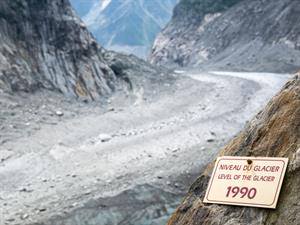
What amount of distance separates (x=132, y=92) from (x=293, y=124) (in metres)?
15.7

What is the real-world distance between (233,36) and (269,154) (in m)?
40.6

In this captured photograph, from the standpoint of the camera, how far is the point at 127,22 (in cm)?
8825

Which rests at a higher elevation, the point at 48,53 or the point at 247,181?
the point at 48,53

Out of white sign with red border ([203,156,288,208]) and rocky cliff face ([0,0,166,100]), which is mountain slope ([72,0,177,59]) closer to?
rocky cliff face ([0,0,166,100])

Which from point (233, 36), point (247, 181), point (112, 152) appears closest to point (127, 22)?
point (233, 36)

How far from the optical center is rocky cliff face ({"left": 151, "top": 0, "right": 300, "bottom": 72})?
1342 inches

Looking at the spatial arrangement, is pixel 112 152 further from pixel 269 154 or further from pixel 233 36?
pixel 233 36

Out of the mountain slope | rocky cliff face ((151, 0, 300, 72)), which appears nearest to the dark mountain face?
rocky cliff face ((151, 0, 300, 72))

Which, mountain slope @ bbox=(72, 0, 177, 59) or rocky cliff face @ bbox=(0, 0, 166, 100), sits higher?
rocky cliff face @ bbox=(0, 0, 166, 100)

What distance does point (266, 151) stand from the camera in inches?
147

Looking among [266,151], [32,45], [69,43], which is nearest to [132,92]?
[69,43]

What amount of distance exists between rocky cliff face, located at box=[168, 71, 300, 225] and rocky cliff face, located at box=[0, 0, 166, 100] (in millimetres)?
11830

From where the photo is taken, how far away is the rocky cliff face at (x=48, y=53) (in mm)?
15877

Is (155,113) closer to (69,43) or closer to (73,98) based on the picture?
(73,98)
